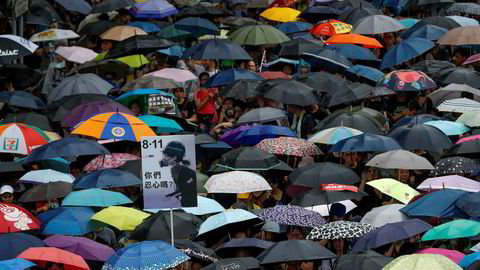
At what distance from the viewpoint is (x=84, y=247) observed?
56.3 feet

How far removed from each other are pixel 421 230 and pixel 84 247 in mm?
3447

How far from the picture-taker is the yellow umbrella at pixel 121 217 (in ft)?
58.8

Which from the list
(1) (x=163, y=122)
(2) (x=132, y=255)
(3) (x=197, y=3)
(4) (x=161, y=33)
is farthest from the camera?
(3) (x=197, y=3)

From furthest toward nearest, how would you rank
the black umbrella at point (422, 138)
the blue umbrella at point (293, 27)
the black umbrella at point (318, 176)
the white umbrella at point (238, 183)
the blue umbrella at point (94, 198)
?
1. the blue umbrella at point (293, 27)
2. the black umbrella at point (422, 138)
3. the black umbrella at point (318, 176)
4. the white umbrella at point (238, 183)
5. the blue umbrella at point (94, 198)

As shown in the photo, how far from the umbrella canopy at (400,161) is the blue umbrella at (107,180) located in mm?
2814

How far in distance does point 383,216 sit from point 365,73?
25.0ft

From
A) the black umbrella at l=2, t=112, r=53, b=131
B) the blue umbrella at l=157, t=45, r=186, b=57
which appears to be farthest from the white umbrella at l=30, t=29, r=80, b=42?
the black umbrella at l=2, t=112, r=53, b=131

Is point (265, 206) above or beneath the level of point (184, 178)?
beneath

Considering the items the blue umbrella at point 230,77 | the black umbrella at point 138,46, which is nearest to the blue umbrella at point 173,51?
the black umbrella at point 138,46

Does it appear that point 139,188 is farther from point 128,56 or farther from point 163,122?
point 128,56

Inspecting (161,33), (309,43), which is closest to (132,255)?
(309,43)

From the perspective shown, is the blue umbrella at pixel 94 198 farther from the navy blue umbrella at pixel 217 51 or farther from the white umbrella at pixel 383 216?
the navy blue umbrella at pixel 217 51

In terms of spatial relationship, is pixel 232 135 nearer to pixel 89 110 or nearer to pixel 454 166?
pixel 89 110

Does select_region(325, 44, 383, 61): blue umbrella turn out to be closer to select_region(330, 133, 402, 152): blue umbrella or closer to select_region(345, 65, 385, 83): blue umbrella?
select_region(345, 65, 385, 83): blue umbrella
